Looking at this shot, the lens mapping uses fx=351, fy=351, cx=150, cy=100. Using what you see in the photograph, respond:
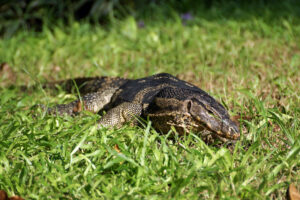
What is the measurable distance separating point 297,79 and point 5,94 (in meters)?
3.43

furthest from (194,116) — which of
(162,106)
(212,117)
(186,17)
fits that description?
(186,17)

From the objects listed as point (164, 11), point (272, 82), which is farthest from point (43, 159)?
point (164, 11)

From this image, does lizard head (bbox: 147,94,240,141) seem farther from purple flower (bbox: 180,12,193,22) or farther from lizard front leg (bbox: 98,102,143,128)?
purple flower (bbox: 180,12,193,22)

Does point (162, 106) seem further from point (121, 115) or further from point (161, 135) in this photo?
point (121, 115)

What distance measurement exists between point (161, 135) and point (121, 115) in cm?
56

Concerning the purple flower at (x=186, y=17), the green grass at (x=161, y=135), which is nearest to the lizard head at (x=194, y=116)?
the green grass at (x=161, y=135)

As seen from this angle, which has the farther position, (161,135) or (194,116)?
(161,135)

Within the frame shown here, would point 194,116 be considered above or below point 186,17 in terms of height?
below

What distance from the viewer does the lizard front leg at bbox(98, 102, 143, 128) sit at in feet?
10.9

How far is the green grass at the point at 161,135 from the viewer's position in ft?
7.27

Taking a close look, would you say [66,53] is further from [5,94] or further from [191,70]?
[191,70]

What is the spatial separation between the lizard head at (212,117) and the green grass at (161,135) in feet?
0.34

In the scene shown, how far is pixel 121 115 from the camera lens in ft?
11.2

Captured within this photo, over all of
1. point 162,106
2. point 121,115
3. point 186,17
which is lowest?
point 121,115
